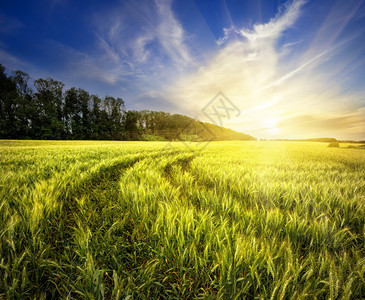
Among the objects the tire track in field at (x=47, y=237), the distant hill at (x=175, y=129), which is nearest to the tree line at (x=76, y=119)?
the distant hill at (x=175, y=129)

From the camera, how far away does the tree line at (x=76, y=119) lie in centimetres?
3403

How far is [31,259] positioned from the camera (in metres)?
0.84

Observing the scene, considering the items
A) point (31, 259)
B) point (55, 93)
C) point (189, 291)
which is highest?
point (55, 93)

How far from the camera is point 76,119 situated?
4350 centimetres

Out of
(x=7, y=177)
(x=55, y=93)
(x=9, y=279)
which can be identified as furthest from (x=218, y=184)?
(x=55, y=93)

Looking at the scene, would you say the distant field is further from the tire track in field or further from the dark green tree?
the dark green tree

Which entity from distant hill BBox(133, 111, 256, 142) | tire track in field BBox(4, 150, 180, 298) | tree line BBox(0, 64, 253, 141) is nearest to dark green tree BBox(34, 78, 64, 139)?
tree line BBox(0, 64, 253, 141)

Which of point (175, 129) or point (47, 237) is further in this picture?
point (175, 129)

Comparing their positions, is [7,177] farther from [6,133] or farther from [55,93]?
[55,93]

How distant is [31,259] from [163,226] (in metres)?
0.82

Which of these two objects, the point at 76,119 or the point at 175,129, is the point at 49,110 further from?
the point at 175,129

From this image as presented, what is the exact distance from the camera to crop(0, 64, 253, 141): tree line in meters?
34.0

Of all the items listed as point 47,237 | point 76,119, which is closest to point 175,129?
point 76,119

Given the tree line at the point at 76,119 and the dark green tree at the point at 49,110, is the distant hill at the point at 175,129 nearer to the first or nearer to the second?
the tree line at the point at 76,119
